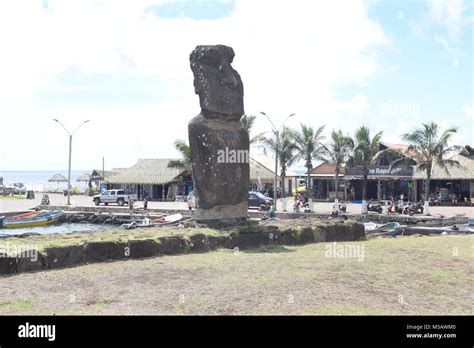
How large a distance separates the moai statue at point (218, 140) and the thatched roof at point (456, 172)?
105 feet

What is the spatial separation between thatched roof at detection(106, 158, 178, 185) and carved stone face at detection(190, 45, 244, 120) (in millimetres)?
40593

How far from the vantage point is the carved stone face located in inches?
650

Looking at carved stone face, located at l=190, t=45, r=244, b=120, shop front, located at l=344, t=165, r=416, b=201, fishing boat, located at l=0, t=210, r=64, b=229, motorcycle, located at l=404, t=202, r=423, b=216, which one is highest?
carved stone face, located at l=190, t=45, r=244, b=120

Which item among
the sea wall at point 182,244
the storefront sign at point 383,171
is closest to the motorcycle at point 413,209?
the storefront sign at point 383,171

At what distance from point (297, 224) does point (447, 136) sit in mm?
22797

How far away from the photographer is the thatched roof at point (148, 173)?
191ft

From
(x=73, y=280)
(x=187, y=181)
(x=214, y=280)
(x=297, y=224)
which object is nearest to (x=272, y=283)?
(x=214, y=280)

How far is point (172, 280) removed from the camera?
9.61 meters

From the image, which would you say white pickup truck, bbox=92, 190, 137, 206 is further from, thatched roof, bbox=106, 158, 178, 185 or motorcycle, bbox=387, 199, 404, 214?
motorcycle, bbox=387, 199, 404, 214

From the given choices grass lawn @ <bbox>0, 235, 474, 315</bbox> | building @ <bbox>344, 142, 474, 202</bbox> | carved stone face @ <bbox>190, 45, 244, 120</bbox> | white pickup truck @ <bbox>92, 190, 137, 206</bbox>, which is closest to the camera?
grass lawn @ <bbox>0, 235, 474, 315</bbox>

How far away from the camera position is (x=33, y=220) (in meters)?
39.0

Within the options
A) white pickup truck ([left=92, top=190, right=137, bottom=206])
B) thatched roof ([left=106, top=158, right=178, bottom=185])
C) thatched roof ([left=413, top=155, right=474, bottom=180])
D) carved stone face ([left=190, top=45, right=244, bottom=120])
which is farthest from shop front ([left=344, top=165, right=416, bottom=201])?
carved stone face ([left=190, top=45, right=244, bottom=120])

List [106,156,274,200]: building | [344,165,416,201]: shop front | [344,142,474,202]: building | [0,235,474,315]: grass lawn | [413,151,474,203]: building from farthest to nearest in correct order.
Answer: [106,156,274,200]: building → [344,165,416,201]: shop front → [344,142,474,202]: building → [413,151,474,203]: building → [0,235,474,315]: grass lawn

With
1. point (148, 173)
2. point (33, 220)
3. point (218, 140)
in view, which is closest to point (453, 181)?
point (148, 173)
